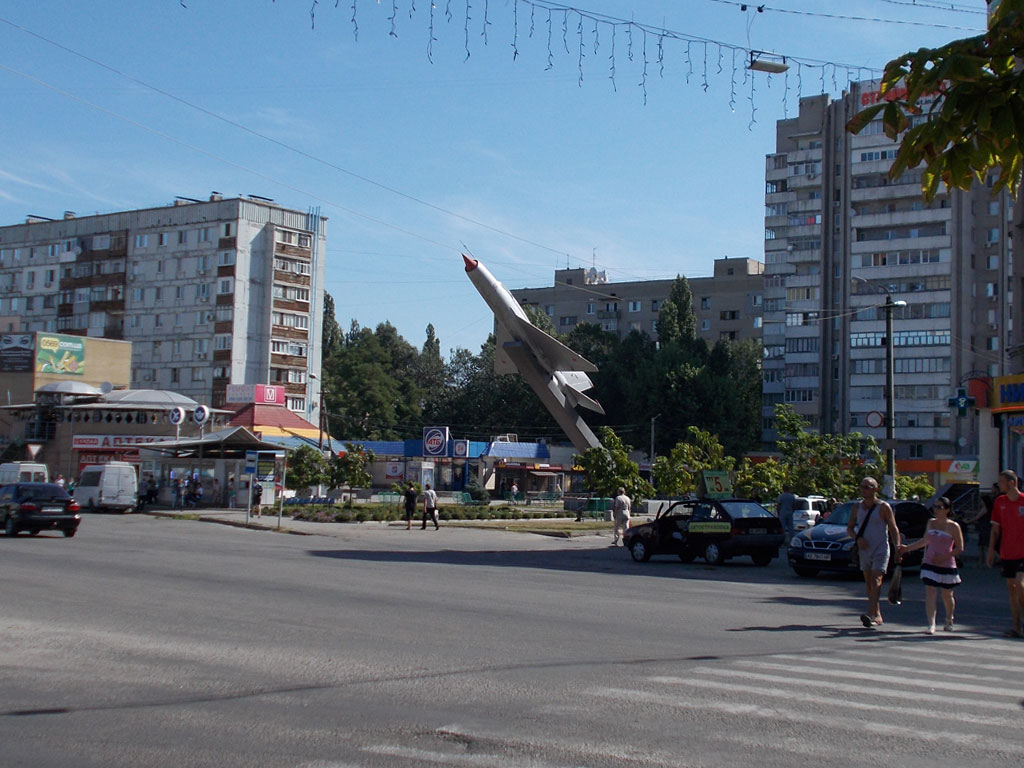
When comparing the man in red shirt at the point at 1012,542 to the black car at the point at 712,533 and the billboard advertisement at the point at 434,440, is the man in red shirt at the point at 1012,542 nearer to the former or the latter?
the black car at the point at 712,533

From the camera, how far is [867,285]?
79.5 meters

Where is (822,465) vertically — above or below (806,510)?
above

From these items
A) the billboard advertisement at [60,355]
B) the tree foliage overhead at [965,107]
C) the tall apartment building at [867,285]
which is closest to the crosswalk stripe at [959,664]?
the tree foliage overhead at [965,107]

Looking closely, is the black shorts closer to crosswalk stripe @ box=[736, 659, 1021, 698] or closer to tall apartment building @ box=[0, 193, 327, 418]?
crosswalk stripe @ box=[736, 659, 1021, 698]

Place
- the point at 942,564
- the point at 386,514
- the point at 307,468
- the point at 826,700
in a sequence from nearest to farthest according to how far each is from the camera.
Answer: the point at 826,700 → the point at 942,564 → the point at 386,514 → the point at 307,468

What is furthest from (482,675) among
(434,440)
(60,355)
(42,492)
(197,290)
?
(197,290)

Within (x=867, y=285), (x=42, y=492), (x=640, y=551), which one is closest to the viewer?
(x=640, y=551)

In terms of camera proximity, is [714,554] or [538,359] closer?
[714,554]

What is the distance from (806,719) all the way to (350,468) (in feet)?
145

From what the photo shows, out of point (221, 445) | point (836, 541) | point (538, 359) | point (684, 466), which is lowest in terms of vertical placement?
point (836, 541)

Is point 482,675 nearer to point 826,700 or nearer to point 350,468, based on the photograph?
point 826,700

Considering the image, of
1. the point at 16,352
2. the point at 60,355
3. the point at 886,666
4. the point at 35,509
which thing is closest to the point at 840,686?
the point at 886,666

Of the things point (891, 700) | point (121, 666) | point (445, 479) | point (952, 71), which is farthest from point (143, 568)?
Answer: point (445, 479)

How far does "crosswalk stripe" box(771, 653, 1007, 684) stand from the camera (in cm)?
930
